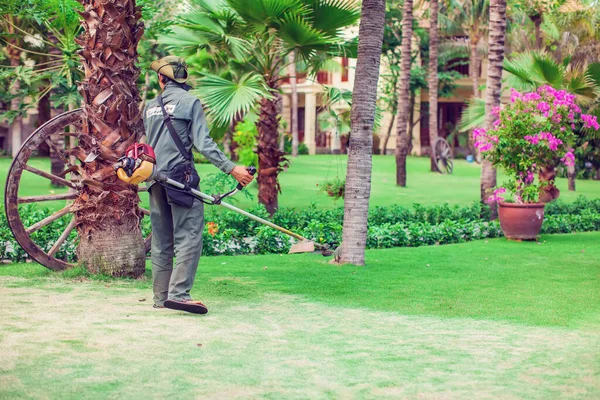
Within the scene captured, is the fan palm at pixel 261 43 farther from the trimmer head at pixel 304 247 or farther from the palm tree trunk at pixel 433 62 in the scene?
the palm tree trunk at pixel 433 62

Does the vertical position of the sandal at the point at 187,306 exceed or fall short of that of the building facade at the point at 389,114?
it falls short

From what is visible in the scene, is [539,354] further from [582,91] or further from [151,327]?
[582,91]

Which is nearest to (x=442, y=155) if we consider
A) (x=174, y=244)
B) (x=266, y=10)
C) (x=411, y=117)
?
(x=411, y=117)

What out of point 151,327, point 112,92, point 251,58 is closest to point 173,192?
point 151,327

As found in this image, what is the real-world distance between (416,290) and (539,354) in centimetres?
268

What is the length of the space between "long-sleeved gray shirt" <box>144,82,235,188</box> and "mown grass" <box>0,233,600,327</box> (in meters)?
1.34

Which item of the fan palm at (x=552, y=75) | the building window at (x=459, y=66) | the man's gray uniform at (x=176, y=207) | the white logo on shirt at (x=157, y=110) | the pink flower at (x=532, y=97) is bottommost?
the man's gray uniform at (x=176, y=207)

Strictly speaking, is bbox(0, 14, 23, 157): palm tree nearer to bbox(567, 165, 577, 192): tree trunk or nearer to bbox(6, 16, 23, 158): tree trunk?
bbox(6, 16, 23, 158): tree trunk

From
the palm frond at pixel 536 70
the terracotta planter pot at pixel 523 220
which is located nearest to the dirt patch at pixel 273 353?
the terracotta planter pot at pixel 523 220

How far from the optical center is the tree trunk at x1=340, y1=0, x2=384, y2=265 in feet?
30.8

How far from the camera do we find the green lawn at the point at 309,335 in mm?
4742

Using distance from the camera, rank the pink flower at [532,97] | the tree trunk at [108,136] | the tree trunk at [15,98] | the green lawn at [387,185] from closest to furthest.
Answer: the tree trunk at [108,136], the pink flower at [532,97], the tree trunk at [15,98], the green lawn at [387,185]

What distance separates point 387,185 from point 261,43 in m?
11.2

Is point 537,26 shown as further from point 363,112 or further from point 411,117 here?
point 363,112
